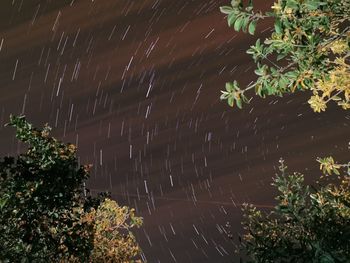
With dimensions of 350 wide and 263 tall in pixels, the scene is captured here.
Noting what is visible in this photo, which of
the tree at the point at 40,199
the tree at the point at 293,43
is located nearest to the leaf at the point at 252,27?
the tree at the point at 293,43

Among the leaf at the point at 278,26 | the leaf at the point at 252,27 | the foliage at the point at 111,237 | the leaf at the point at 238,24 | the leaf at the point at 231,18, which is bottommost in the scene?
the foliage at the point at 111,237

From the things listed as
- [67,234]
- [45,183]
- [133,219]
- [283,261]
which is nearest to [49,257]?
[67,234]

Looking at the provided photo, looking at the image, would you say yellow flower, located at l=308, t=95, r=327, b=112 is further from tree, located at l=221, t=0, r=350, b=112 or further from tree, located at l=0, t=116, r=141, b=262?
tree, located at l=0, t=116, r=141, b=262

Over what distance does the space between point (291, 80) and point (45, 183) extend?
12.3 metres

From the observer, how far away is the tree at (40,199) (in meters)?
15.8

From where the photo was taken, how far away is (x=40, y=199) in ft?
53.0

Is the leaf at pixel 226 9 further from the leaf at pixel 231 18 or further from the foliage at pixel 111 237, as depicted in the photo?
the foliage at pixel 111 237

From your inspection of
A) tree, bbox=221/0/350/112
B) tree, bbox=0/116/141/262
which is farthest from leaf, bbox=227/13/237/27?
tree, bbox=0/116/141/262

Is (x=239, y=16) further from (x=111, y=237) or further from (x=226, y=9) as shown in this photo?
(x=111, y=237)

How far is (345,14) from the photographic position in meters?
6.13

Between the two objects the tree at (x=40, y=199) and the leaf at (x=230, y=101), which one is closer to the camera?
the leaf at (x=230, y=101)

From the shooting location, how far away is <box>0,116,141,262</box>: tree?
15812 millimetres

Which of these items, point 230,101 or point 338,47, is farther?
point 338,47

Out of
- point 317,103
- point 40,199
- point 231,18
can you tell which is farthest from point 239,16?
point 40,199
